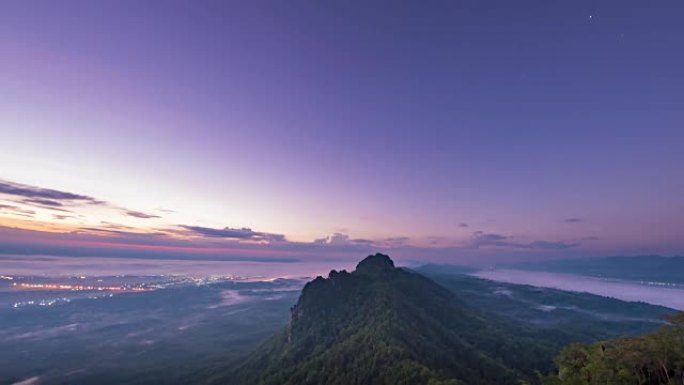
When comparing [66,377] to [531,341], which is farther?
[66,377]

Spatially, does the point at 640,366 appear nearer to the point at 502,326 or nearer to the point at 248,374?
the point at 248,374

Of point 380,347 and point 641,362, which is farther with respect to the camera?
point 380,347

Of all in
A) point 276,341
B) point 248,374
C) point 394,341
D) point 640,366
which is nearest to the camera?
point 640,366

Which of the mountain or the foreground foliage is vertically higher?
the foreground foliage

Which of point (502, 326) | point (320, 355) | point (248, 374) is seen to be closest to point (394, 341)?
point (320, 355)

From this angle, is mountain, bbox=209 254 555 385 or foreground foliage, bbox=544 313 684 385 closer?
foreground foliage, bbox=544 313 684 385

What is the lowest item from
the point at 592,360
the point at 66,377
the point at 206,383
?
the point at 66,377

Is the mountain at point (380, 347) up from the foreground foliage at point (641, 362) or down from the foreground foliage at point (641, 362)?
down

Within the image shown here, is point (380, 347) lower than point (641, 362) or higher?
lower
